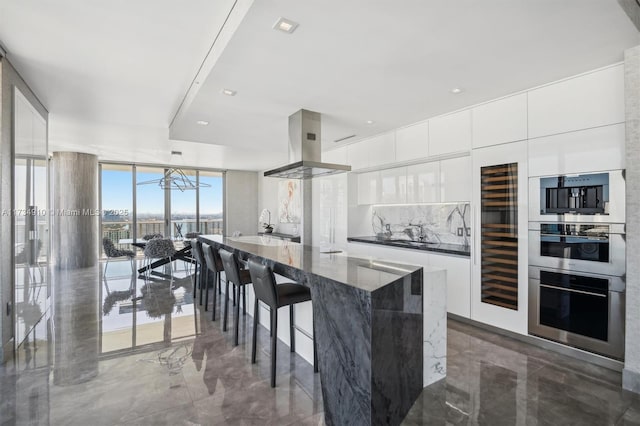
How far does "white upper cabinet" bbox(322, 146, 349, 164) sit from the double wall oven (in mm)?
3232

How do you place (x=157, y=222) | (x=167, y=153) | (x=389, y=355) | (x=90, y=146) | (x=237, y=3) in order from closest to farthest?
(x=389, y=355)
(x=237, y=3)
(x=90, y=146)
(x=167, y=153)
(x=157, y=222)

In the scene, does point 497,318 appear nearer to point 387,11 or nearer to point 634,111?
point 634,111

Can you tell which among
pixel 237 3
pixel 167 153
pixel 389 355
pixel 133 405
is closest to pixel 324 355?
pixel 389 355

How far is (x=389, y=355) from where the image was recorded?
1.78 metres

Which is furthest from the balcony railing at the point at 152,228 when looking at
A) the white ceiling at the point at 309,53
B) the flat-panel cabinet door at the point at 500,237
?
the flat-panel cabinet door at the point at 500,237

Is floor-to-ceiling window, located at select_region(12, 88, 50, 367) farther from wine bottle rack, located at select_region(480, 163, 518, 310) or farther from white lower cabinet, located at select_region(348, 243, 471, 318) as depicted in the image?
wine bottle rack, located at select_region(480, 163, 518, 310)

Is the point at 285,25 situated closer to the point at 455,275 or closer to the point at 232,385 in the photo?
the point at 232,385

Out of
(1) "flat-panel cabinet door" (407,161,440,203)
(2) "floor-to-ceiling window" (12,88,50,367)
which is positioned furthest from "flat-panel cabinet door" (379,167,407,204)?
(2) "floor-to-ceiling window" (12,88,50,367)

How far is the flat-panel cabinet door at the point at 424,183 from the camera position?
4172 millimetres

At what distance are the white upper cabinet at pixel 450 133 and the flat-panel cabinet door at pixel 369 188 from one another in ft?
4.00

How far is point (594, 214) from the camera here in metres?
2.68

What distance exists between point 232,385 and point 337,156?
442 cm

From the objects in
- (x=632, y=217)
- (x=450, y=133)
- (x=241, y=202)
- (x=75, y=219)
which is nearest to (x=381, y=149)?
(x=450, y=133)

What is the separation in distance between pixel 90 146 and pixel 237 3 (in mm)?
6427
